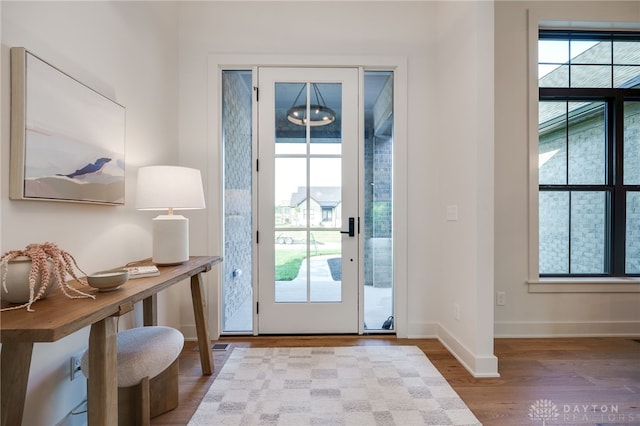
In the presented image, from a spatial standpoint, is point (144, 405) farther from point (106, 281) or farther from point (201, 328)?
point (106, 281)

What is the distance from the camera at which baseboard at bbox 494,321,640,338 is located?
240 centimetres

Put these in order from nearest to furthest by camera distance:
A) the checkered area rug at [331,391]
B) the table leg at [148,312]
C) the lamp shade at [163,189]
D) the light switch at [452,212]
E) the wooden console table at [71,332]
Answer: the wooden console table at [71,332] < the checkered area rug at [331,391] < the lamp shade at [163,189] < the table leg at [148,312] < the light switch at [452,212]

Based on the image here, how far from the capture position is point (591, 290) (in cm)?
243

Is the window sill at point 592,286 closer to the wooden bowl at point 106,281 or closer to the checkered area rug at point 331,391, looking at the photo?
the checkered area rug at point 331,391

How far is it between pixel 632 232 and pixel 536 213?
1.01m

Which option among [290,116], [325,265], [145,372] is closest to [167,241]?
[145,372]

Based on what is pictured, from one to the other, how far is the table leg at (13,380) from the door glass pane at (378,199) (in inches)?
84.6

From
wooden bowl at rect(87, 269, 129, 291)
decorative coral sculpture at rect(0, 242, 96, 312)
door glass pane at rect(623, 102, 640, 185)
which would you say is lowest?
wooden bowl at rect(87, 269, 129, 291)

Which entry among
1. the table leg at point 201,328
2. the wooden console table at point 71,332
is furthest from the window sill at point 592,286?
the wooden console table at point 71,332

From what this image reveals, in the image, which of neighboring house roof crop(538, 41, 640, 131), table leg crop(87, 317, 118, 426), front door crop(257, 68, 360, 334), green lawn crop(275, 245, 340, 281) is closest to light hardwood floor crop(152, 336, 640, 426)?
front door crop(257, 68, 360, 334)

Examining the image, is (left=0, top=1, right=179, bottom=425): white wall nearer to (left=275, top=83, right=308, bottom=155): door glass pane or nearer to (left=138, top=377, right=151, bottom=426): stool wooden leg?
(left=138, top=377, right=151, bottom=426): stool wooden leg

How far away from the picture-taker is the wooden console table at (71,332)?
75 cm

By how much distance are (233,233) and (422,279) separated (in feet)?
5.82

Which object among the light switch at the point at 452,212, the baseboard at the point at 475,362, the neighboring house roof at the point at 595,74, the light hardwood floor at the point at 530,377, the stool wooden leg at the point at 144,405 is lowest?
the light hardwood floor at the point at 530,377
